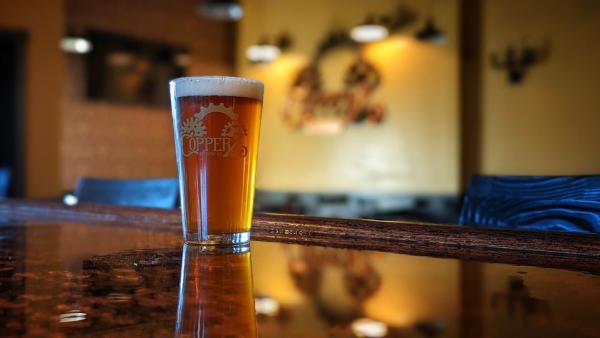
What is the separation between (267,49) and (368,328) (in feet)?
20.7

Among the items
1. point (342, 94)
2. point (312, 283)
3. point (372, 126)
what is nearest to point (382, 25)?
point (342, 94)

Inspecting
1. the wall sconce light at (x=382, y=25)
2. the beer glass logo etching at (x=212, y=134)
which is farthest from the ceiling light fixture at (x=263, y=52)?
the beer glass logo etching at (x=212, y=134)

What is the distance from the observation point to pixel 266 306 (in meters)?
0.33

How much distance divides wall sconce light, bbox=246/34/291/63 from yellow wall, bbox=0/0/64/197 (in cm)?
210

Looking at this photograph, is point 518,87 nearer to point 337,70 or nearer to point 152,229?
point 337,70

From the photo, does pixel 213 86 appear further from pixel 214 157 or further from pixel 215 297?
pixel 215 297

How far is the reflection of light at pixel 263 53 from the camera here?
253 inches

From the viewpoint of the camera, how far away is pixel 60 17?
5398 mm

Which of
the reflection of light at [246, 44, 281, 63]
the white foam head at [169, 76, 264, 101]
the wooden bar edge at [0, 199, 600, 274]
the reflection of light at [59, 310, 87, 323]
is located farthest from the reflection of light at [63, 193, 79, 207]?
the reflection of light at [246, 44, 281, 63]

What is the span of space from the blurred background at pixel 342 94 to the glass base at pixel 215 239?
144 inches

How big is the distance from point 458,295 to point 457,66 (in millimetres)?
5108

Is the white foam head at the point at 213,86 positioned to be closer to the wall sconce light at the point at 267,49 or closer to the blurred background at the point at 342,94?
the blurred background at the point at 342,94

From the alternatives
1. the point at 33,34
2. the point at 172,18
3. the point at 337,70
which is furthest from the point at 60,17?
the point at 337,70

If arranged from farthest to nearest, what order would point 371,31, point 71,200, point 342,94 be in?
point 342,94, point 371,31, point 71,200
